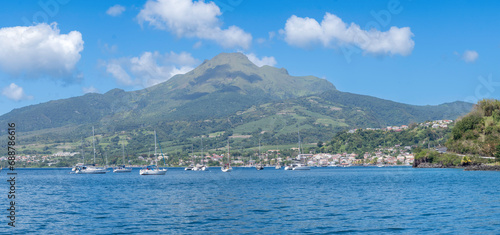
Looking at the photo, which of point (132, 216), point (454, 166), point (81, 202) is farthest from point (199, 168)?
point (132, 216)

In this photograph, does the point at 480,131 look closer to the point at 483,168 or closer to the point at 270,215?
the point at 483,168

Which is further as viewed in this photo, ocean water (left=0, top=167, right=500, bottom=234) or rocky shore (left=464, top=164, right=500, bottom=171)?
rocky shore (left=464, top=164, right=500, bottom=171)

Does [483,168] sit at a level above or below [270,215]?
above

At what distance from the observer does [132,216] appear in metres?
35.3

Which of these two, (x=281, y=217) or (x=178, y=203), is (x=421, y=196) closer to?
(x=281, y=217)

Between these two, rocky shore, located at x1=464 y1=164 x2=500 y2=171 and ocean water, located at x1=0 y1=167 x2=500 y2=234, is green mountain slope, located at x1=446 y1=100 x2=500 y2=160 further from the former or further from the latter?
ocean water, located at x1=0 y1=167 x2=500 y2=234

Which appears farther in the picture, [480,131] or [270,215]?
[480,131]

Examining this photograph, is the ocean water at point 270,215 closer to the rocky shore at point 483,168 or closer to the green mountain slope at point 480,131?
the rocky shore at point 483,168

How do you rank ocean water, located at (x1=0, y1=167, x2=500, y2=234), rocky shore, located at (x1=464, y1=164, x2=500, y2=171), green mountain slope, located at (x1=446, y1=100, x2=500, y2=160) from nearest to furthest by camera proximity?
1. ocean water, located at (x1=0, y1=167, x2=500, y2=234)
2. rocky shore, located at (x1=464, y1=164, x2=500, y2=171)
3. green mountain slope, located at (x1=446, y1=100, x2=500, y2=160)

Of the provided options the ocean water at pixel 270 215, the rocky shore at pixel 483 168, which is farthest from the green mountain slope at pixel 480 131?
the ocean water at pixel 270 215

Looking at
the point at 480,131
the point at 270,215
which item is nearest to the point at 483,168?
the point at 480,131

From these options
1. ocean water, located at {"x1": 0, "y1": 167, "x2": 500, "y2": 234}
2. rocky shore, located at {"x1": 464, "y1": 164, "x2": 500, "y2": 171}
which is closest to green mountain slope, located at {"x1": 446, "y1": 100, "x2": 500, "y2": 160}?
rocky shore, located at {"x1": 464, "y1": 164, "x2": 500, "y2": 171}

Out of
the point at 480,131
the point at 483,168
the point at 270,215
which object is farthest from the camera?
the point at 480,131

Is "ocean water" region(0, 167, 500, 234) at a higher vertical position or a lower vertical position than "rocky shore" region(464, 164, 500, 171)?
lower
